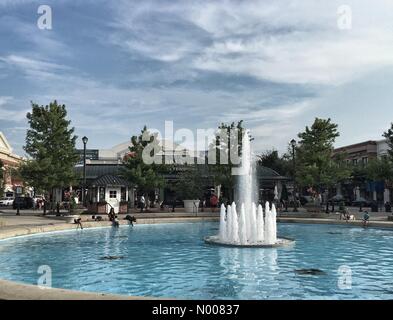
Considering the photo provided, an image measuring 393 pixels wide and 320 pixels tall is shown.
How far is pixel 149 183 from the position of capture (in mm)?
39469

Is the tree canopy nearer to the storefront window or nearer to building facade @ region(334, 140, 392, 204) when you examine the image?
the storefront window

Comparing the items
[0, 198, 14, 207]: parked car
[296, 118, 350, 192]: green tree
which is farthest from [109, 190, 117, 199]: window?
[0, 198, 14, 207]: parked car

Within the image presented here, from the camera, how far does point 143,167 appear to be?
131 ft

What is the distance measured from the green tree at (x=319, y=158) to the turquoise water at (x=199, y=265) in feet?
49.8

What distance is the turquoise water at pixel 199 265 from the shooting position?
10000mm

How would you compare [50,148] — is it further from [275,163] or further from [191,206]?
[275,163]

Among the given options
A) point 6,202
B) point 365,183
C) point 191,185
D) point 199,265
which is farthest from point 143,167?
point 365,183

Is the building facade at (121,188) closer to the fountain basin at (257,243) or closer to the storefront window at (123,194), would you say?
the storefront window at (123,194)

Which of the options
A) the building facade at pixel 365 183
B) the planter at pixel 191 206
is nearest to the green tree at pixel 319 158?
the planter at pixel 191 206

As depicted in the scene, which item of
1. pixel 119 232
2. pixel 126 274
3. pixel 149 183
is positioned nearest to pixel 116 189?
pixel 149 183

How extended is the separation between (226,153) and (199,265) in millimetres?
27847

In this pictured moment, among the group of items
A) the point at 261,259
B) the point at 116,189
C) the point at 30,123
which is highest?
the point at 30,123
